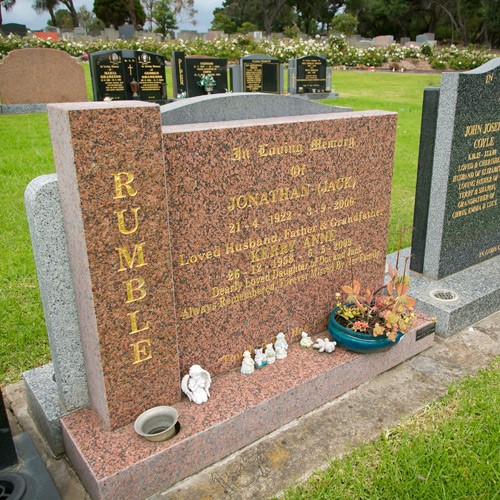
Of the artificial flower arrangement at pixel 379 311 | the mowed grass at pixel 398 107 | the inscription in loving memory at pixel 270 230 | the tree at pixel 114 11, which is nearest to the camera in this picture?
the inscription in loving memory at pixel 270 230

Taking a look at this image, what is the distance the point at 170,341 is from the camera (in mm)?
2656

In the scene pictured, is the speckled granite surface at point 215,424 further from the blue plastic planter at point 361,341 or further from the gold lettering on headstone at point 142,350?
the gold lettering on headstone at point 142,350

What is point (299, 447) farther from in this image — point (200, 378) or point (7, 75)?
point (7, 75)

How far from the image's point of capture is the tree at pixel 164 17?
205ft

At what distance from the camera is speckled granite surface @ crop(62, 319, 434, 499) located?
240 centimetres

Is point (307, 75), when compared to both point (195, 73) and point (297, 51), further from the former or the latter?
point (297, 51)

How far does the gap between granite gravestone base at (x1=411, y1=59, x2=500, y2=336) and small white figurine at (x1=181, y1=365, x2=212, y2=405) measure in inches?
80.0

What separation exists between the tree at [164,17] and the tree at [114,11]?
8092 millimetres

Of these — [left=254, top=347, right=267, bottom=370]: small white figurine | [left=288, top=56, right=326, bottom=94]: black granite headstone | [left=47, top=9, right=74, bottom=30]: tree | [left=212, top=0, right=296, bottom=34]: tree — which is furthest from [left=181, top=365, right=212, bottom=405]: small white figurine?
[left=47, top=9, right=74, bottom=30]: tree

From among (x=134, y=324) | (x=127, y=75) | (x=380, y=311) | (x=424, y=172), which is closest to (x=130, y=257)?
(x=134, y=324)

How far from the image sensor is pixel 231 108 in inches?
119

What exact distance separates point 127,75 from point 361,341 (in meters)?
13.0

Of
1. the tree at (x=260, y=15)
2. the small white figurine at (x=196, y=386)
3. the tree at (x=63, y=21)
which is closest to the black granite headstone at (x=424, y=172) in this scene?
the small white figurine at (x=196, y=386)

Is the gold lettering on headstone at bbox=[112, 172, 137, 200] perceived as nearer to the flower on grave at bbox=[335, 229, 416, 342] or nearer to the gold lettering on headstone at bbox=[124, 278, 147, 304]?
the gold lettering on headstone at bbox=[124, 278, 147, 304]
